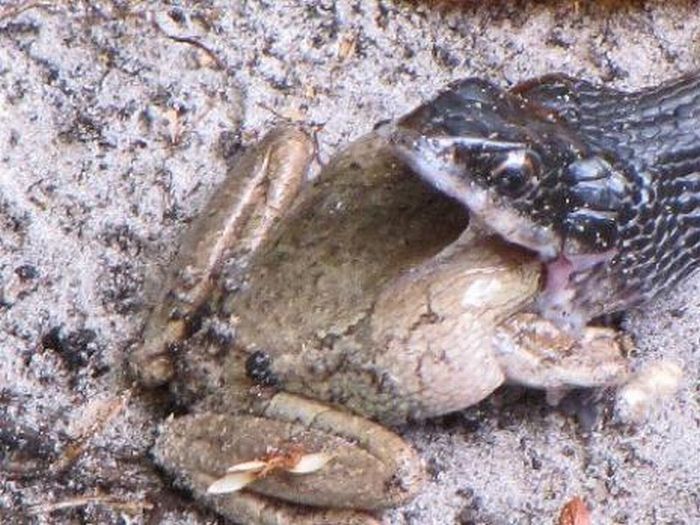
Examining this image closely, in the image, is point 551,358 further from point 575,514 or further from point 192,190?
point 192,190

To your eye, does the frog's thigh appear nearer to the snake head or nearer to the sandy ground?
the snake head

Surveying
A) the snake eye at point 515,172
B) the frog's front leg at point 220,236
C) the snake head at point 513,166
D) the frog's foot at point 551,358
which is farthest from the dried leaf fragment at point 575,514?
the frog's front leg at point 220,236

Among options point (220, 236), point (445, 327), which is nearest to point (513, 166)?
point (445, 327)

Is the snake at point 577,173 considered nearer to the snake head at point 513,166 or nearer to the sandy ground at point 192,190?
the snake head at point 513,166

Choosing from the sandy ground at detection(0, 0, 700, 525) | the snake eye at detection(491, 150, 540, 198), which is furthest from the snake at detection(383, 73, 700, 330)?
the sandy ground at detection(0, 0, 700, 525)

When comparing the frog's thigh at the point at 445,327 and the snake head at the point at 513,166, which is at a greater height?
the snake head at the point at 513,166

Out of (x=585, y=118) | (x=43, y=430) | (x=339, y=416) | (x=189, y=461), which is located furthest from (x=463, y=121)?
(x=43, y=430)
